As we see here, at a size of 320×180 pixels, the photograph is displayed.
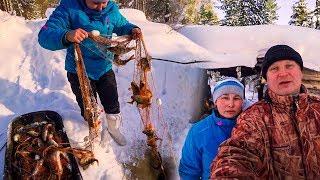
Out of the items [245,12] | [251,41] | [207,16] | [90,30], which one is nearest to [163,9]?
[245,12]

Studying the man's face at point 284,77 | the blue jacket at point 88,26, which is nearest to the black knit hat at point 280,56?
the man's face at point 284,77

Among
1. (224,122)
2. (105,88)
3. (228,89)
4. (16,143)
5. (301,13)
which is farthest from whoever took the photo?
(301,13)

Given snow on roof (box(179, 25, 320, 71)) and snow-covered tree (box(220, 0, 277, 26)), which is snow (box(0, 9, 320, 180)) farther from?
snow-covered tree (box(220, 0, 277, 26))

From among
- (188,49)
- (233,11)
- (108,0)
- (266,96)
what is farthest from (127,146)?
(233,11)

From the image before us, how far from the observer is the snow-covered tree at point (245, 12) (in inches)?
1225

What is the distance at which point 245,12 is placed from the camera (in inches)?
1235

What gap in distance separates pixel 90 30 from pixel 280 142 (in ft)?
9.30

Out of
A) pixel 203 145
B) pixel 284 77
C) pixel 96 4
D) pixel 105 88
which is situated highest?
pixel 96 4

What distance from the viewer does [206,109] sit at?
734 cm

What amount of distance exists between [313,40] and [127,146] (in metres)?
4.30

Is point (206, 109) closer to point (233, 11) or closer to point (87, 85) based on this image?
point (87, 85)

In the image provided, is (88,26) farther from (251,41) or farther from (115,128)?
(251,41)

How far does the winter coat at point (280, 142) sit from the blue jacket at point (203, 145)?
90cm

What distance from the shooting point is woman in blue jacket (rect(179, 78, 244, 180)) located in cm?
333
